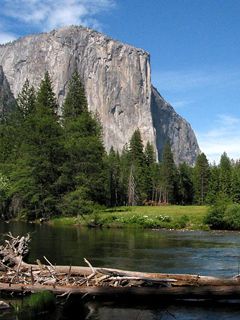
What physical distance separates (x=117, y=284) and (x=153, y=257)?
42.0ft

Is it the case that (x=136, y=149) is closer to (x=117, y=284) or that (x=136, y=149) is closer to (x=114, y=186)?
(x=114, y=186)

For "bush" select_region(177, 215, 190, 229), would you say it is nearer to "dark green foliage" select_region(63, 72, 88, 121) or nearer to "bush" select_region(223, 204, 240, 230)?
"bush" select_region(223, 204, 240, 230)

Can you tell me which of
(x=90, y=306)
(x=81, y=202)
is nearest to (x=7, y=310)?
(x=90, y=306)

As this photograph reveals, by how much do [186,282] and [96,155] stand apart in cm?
5872

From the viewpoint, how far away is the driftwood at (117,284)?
18.7 meters

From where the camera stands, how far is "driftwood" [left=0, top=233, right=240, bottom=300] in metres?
18.7

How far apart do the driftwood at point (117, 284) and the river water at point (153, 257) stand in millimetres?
470

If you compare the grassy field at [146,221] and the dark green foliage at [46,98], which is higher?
the dark green foliage at [46,98]

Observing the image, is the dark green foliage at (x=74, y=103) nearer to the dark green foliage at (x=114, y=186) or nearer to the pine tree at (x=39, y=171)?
the dark green foliage at (x=114, y=186)

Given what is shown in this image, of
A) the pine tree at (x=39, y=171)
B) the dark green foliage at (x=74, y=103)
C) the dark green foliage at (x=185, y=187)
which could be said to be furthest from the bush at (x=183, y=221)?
the dark green foliage at (x=185, y=187)

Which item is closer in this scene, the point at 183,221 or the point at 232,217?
the point at 232,217

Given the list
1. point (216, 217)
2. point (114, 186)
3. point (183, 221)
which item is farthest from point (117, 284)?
point (114, 186)

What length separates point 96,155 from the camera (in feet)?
255

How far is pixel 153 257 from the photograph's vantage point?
32.0 meters
